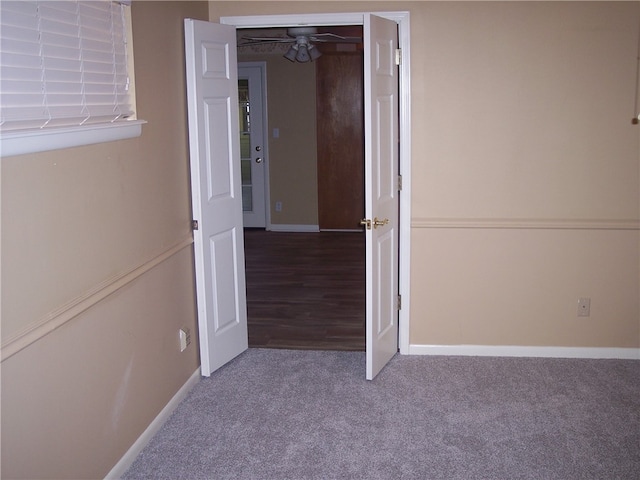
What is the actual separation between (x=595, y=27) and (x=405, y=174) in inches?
54.8

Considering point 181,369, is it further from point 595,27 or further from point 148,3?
point 595,27

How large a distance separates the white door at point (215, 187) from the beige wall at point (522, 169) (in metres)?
0.52

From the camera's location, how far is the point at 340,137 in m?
8.34

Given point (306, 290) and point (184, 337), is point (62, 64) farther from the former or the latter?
point (306, 290)

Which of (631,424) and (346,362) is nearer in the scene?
(631,424)

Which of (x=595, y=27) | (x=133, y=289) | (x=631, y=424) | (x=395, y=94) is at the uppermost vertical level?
(x=595, y=27)

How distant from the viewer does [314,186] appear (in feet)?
28.0

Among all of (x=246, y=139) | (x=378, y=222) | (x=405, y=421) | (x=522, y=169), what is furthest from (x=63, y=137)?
(x=246, y=139)

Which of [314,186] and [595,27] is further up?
[595,27]

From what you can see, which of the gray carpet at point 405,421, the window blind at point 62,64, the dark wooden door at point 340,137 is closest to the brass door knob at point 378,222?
the gray carpet at point 405,421

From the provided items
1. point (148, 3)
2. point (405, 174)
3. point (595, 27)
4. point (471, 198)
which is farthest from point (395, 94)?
point (148, 3)

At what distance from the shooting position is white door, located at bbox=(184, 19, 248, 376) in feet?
12.2

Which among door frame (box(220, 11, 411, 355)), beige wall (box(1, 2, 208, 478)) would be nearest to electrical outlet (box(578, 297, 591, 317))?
door frame (box(220, 11, 411, 355))

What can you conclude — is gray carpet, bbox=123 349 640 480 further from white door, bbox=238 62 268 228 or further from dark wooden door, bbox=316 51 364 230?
white door, bbox=238 62 268 228
